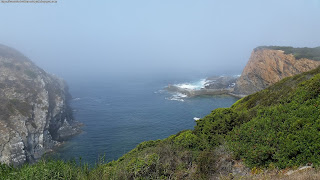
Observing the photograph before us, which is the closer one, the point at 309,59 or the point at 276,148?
the point at 276,148

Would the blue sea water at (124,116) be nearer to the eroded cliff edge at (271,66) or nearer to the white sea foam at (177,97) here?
the white sea foam at (177,97)

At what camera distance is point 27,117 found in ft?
147


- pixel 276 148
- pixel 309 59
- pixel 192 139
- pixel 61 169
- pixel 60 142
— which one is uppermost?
pixel 309 59

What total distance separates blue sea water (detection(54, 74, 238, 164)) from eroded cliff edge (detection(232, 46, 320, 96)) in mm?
10319

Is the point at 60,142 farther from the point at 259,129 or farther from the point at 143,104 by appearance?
the point at 259,129

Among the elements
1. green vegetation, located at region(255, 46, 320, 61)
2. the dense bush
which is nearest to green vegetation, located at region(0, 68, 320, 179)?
the dense bush

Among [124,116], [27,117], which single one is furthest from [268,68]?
[27,117]

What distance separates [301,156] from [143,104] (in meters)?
64.1

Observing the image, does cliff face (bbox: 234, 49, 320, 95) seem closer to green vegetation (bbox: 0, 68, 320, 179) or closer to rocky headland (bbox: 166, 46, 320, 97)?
rocky headland (bbox: 166, 46, 320, 97)

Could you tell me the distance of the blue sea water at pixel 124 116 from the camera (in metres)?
42.2

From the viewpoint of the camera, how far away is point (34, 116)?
4734 cm

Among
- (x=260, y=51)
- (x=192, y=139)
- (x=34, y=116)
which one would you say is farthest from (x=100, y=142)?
(x=260, y=51)

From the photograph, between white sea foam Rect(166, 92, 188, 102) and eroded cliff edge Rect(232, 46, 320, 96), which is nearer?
eroded cliff edge Rect(232, 46, 320, 96)

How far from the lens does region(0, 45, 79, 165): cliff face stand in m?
37.5
